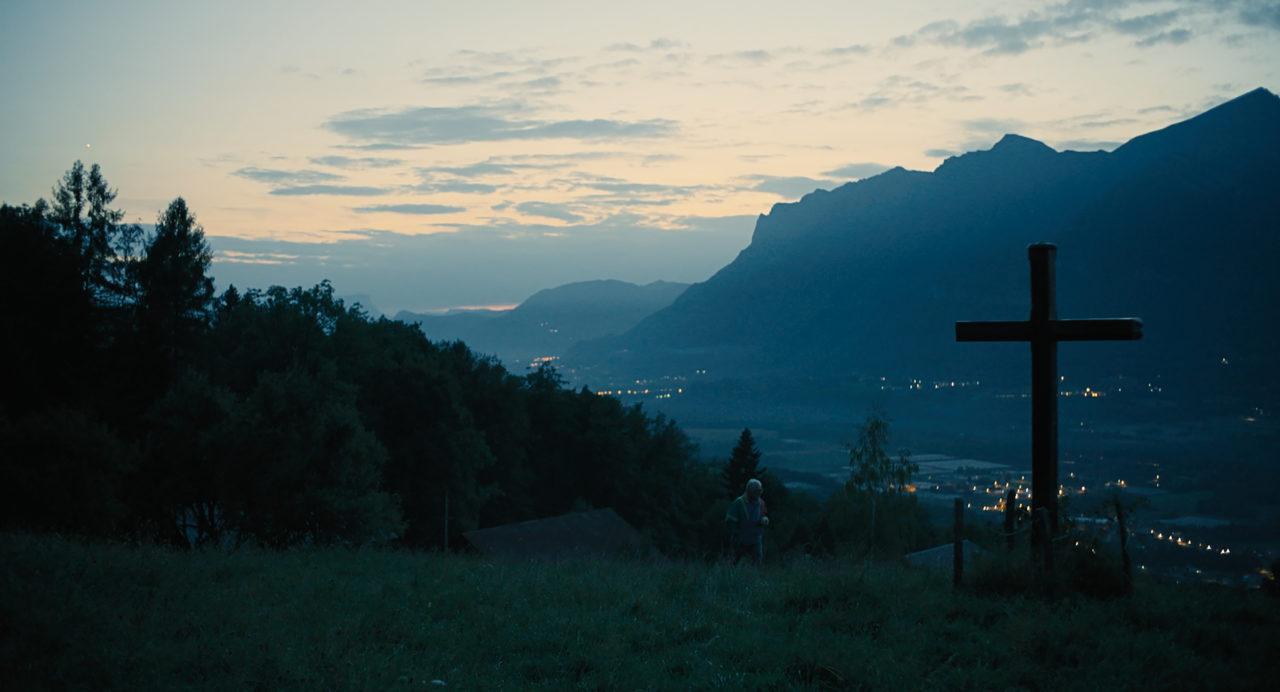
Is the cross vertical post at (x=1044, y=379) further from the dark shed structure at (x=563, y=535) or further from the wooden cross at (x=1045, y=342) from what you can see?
the dark shed structure at (x=563, y=535)

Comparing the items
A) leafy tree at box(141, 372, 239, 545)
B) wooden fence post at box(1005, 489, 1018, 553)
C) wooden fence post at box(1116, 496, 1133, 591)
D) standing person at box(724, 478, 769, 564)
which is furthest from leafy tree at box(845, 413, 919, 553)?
wooden fence post at box(1116, 496, 1133, 591)

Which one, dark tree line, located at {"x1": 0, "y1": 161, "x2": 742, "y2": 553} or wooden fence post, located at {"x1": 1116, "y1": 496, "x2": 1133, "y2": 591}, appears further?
dark tree line, located at {"x1": 0, "y1": 161, "x2": 742, "y2": 553}

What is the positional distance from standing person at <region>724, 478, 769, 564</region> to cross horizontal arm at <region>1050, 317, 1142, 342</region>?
5563 millimetres

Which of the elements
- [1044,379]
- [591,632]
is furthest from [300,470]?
[1044,379]

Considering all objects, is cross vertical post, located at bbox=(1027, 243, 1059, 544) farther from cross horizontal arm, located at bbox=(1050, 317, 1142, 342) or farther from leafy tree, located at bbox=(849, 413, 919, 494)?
leafy tree, located at bbox=(849, 413, 919, 494)

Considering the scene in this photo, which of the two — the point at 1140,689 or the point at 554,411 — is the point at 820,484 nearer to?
the point at 554,411

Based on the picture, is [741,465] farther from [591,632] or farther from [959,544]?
[591,632]

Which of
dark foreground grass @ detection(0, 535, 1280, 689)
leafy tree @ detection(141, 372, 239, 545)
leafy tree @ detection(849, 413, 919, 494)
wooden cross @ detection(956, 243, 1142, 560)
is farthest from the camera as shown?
leafy tree @ detection(849, 413, 919, 494)

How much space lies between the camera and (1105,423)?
99.6m

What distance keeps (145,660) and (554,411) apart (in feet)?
159

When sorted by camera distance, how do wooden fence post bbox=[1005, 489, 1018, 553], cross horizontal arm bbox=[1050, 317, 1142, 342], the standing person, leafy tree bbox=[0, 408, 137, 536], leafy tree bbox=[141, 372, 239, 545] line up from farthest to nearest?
1. leafy tree bbox=[141, 372, 239, 545]
2. leafy tree bbox=[0, 408, 137, 536]
3. the standing person
4. wooden fence post bbox=[1005, 489, 1018, 553]
5. cross horizontal arm bbox=[1050, 317, 1142, 342]

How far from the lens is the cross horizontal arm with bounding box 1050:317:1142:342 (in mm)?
9906

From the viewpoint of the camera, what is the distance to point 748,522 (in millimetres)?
14633

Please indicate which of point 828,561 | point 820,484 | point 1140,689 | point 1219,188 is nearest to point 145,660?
point 1140,689
